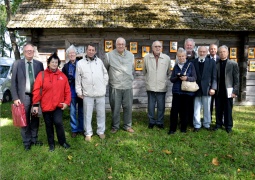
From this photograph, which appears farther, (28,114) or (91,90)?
(91,90)

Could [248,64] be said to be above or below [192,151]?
above

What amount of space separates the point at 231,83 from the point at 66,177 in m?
3.88

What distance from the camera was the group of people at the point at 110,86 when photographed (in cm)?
409

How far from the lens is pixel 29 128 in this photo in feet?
14.2

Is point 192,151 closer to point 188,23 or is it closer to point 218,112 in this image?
point 218,112

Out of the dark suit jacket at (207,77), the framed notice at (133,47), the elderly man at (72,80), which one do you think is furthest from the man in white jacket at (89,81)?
the framed notice at (133,47)

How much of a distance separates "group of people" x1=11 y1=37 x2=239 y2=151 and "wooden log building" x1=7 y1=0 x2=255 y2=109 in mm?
2249

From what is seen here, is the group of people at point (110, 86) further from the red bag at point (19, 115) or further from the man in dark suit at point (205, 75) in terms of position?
the red bag at point (19, 115)

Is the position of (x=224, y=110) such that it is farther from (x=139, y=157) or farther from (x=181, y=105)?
(x=139, y=157)

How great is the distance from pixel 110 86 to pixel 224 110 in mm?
2635

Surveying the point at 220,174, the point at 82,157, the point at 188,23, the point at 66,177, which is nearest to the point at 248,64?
the point at 188,23

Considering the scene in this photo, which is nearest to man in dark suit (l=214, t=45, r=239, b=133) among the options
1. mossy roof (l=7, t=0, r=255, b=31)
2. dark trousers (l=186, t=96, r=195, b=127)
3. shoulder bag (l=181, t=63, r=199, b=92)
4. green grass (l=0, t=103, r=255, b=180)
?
green grass (l=0, t=103, r=255, b=180)

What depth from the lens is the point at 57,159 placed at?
12.9ft

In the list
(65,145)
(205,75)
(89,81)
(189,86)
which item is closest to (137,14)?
(205,75)
